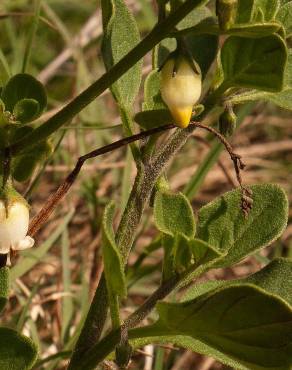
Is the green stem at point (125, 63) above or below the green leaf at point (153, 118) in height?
above

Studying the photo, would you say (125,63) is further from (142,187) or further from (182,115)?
(142,187)

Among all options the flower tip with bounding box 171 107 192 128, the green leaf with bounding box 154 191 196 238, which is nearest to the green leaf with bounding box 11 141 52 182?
the green leaf with bounding box 154 191 196 238

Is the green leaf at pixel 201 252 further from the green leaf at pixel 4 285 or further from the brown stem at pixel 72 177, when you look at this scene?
the green leaf at pixel 4 285

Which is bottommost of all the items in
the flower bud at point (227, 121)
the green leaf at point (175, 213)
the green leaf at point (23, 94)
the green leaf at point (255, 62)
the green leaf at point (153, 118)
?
the green leaf at point (175, 213)

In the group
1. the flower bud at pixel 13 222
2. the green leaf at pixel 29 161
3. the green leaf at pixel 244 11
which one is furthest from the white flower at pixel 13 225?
the green leaf at pixel 244 11

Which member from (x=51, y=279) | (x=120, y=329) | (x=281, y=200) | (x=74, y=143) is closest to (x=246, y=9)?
(x=281, y=200)

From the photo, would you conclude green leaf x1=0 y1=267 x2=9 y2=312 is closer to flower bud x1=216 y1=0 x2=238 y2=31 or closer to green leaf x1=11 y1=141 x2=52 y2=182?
green leaf x1=11 y1=141 x2=52 y2=182
